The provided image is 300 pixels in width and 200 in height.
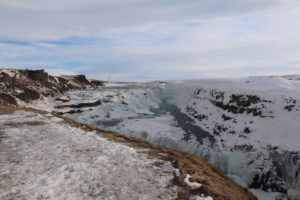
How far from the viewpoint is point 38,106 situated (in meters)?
36.3

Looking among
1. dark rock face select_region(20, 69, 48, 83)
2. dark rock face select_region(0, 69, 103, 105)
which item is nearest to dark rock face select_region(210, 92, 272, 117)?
dark rock face select_region(0, 69, 103, 105)

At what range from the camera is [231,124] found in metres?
30.9

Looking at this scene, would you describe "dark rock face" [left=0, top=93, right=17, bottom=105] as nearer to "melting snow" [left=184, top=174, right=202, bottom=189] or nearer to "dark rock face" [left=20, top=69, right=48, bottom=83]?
"dark rock face" [left=20, top=69, right=48, bottom=83]

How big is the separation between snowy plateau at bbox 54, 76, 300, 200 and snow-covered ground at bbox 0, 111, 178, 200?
1402 cm

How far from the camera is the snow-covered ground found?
25.3 feet

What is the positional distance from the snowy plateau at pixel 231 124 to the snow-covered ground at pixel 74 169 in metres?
14.0

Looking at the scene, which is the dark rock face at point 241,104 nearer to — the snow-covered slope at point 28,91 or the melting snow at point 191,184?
the snow-covered slope at point 28,91

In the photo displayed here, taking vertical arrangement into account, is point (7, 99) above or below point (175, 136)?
above

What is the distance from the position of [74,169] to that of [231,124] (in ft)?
80.4

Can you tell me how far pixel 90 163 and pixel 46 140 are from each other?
12.1 ft

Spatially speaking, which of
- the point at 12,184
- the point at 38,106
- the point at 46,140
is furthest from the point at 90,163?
the point at 38,106

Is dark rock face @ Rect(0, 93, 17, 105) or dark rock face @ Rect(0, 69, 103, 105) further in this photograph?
dark rock face @ Rect(0, 69, 103, 105)

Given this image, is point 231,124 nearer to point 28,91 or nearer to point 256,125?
point 256,125

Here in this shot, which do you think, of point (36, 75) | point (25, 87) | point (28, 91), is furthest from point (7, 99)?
point (36, 75)
